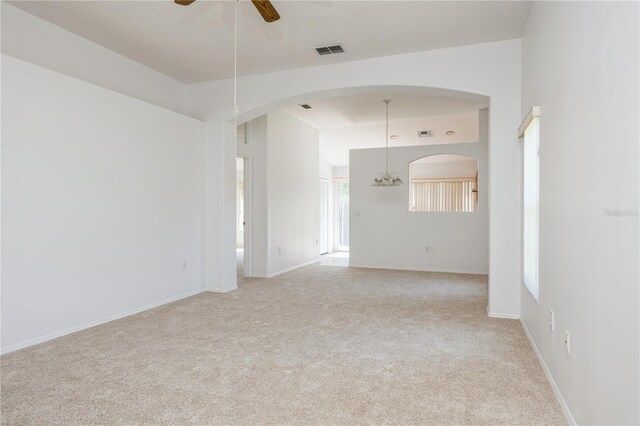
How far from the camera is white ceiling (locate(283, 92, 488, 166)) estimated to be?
20.6ft

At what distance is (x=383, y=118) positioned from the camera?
7516 mm

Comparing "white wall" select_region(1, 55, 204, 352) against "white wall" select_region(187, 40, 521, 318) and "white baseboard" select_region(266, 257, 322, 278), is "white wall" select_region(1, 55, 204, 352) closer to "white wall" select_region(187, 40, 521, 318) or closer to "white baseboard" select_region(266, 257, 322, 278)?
"white wall" select_region(187, 40, 521, 318)

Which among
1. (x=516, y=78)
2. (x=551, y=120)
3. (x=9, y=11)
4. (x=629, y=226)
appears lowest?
(x=629, y=226)

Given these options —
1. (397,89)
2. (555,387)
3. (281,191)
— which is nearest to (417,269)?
(281,191)

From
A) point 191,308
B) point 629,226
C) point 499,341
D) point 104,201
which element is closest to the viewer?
point 629,226

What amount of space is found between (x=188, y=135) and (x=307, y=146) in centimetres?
338

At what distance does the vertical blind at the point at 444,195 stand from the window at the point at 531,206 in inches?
283

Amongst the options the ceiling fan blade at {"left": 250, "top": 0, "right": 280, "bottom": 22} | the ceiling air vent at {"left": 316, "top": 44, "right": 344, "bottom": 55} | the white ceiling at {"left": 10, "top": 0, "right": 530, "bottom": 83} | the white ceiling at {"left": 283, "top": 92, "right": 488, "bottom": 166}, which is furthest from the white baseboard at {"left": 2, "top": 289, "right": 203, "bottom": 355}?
the white ceiling at {"left": 283, "top": 92, "right": 488, "bottom": 166}

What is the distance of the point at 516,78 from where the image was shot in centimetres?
403

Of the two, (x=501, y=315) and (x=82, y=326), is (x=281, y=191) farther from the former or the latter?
(x=501, y=315)

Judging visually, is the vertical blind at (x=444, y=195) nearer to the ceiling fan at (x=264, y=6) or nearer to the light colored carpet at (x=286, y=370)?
the light colored carpet at (x=286, y=370)

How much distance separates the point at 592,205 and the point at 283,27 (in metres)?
3.11

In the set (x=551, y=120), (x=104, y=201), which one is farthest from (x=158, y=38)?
(x=551, y=120)

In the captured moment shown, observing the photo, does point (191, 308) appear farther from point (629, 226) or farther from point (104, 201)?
point (629, 226)
